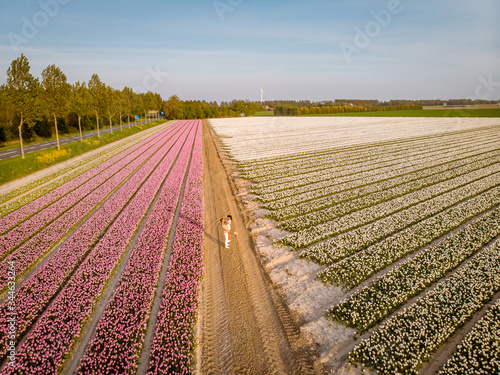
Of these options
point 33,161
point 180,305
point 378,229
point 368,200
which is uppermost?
point 33,161

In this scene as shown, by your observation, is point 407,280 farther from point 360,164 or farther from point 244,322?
point 360,164

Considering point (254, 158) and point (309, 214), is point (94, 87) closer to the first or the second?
point (254, 158)

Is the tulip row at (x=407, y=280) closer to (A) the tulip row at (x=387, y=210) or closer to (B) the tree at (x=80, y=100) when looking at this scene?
(A) the tulip row at (x=387, y=210)

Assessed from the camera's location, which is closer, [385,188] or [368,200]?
[368,200]

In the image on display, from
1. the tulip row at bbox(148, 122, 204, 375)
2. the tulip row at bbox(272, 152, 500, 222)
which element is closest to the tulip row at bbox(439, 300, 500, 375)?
the tulip row at bbox(148, 122, 204, 375)

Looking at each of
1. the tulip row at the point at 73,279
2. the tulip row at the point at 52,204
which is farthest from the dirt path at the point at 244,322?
the tulip row at the point at 52,204

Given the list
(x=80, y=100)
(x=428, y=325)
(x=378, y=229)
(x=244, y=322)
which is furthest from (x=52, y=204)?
(x=80, y=100)

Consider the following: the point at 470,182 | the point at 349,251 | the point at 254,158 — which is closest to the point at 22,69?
the point at 254,158
